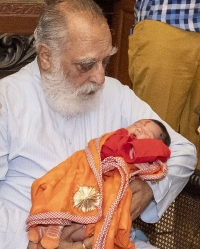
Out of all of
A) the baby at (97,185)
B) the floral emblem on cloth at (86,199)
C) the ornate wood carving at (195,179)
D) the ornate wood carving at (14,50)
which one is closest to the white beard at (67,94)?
the baby at (97,185)

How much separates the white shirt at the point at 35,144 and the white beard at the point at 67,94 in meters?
0.03

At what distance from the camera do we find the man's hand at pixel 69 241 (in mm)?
1780

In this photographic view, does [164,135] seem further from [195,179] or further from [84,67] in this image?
[84,67]

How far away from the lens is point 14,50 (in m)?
2.91

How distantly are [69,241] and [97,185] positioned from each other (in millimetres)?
205

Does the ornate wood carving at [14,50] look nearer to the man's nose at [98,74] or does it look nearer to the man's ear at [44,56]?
the man's ear at [44,56]

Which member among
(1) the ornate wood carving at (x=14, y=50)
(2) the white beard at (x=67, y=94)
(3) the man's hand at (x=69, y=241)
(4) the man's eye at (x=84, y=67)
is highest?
(4) the man's eye at (x=84, y=67)

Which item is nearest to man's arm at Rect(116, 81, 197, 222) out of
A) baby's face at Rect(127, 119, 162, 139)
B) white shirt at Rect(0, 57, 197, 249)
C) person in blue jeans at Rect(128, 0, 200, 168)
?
white shirt at Rect(0, 57, 197, 249)

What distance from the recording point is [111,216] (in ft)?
5.79

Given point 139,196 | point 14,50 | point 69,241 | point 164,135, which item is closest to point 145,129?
point 164,135

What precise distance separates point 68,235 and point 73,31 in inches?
26.9

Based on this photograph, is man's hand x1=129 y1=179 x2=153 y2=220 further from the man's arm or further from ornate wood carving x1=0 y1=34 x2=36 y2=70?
ornate wood carving x1=0 y1=34 x2=36 y2=70

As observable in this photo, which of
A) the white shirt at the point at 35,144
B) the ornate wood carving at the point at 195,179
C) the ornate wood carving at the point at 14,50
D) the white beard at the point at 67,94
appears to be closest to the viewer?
the white shirt at the point at 35,144

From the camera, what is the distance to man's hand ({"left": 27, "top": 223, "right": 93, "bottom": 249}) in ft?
5.84
